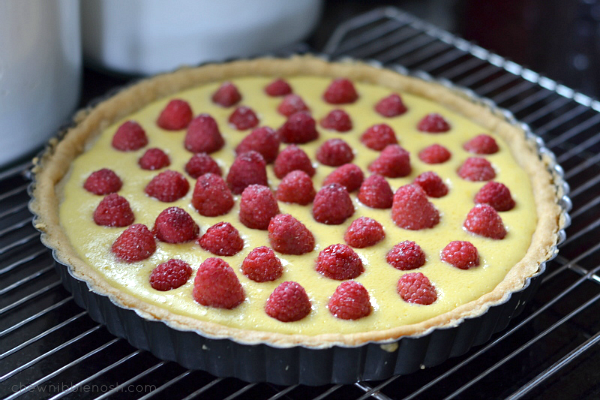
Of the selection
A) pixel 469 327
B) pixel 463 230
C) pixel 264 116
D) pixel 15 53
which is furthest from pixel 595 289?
pixel 15 53

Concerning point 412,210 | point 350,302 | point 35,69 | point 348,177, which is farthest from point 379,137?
point 35,69

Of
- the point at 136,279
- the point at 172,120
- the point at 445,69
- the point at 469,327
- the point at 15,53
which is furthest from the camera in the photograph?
the point at 445,69

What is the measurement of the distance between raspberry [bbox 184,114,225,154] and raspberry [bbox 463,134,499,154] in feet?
2.51

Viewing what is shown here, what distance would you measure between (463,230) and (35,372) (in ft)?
3.53

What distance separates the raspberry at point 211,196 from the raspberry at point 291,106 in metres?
0.49

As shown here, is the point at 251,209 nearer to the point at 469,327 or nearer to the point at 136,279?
the point at 136,279

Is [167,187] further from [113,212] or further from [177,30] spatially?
[177,30]

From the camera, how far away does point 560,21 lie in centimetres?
315

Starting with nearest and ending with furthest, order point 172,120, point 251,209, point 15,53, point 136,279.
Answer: point 136,279 < point 251,209 < point 15,53 < point 172,120

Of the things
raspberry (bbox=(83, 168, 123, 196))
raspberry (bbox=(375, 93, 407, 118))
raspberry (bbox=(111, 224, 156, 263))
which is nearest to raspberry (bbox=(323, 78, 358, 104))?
raspberry (bbox=(375, 93, 407, 118))

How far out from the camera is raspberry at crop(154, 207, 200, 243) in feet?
5.35

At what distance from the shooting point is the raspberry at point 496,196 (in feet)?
5.92

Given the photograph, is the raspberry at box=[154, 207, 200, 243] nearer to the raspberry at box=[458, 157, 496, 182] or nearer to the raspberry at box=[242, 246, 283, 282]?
the raspberry at box=[242, 246, 283, 282]

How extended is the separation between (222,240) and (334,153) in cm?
50
